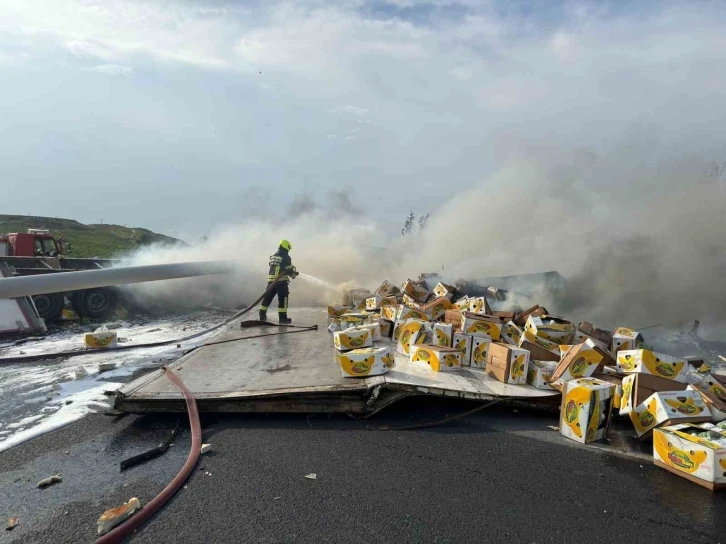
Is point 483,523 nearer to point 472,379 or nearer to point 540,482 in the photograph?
point 540,482

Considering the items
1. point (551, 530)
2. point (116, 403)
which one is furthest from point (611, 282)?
point (116, 403)

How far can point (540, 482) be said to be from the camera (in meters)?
3.11

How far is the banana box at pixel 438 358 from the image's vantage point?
479cm

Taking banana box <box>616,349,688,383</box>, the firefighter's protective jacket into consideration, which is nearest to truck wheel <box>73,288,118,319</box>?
the firefighter's protective jacket

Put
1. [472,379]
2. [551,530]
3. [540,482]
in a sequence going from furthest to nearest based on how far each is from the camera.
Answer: [472,379]
[540,482]
[551,530]

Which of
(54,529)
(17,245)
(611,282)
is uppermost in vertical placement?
(17,245)

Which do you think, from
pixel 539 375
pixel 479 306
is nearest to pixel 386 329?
pixel 479 306

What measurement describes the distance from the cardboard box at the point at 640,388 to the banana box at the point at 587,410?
12.1 inches

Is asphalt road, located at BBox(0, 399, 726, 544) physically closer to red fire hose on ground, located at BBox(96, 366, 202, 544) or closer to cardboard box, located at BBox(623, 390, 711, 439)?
red fire hose on ground, located at BBox(96, 366, 202, 544)

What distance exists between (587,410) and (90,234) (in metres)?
40.7

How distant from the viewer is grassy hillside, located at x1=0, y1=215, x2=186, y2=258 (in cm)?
2976

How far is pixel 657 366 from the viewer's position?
4.35 metres

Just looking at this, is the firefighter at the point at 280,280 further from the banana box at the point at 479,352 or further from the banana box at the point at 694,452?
the banana box at the point at 694,452

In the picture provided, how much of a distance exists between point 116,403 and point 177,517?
180 cm
